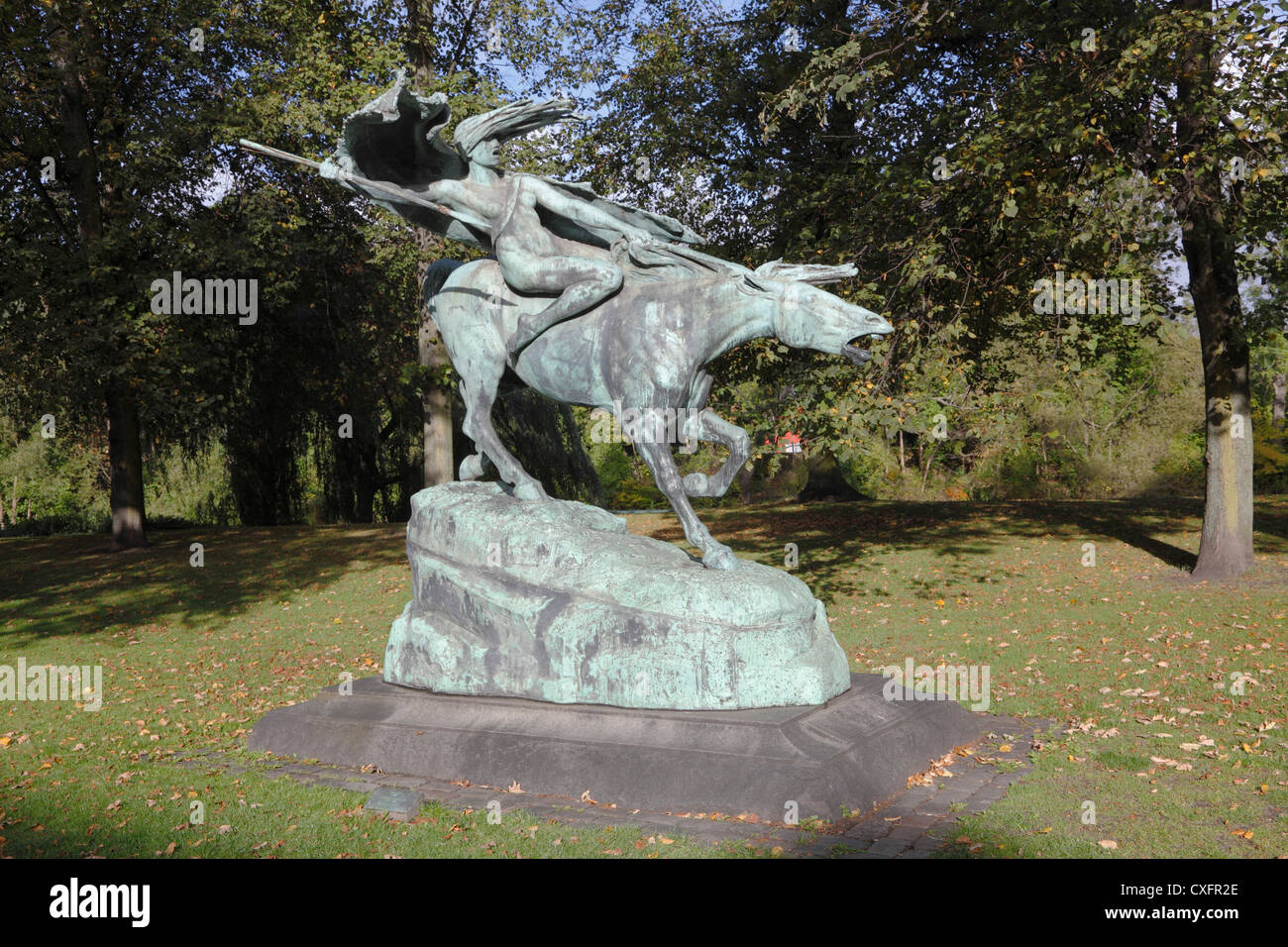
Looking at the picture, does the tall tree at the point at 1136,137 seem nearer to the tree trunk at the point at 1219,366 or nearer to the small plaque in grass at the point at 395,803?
the tree trunk at the point at 1219,366

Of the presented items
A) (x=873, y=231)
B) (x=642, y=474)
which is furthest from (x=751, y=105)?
(x=642, y=474)

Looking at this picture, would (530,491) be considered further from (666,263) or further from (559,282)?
(666,263)

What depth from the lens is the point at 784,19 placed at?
17.8m

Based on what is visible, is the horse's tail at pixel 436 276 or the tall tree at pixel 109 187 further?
the tall tree at pixel 109 187

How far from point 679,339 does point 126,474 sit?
15.8 meters

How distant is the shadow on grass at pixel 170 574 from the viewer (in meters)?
14.6

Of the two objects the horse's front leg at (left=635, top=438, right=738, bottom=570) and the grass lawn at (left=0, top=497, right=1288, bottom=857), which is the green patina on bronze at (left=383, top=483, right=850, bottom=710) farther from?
the grass lawn at (left=0, top=497, right=1288, bottom=857)

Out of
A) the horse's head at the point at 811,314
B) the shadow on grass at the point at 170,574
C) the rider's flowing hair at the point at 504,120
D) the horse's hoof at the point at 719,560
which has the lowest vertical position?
the shadow on grass at the point at 170,574

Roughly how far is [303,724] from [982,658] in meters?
6.58

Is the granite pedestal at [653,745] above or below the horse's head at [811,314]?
below

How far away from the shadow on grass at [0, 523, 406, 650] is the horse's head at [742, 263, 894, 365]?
10479 millimetres

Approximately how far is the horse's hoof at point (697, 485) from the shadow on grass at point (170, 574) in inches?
375

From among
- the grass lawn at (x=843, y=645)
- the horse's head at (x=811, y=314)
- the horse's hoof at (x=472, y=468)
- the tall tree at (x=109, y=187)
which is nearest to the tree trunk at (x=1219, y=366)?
the grass lawn at (x=843, y=645)

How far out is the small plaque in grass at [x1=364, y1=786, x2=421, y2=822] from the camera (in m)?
5.80
